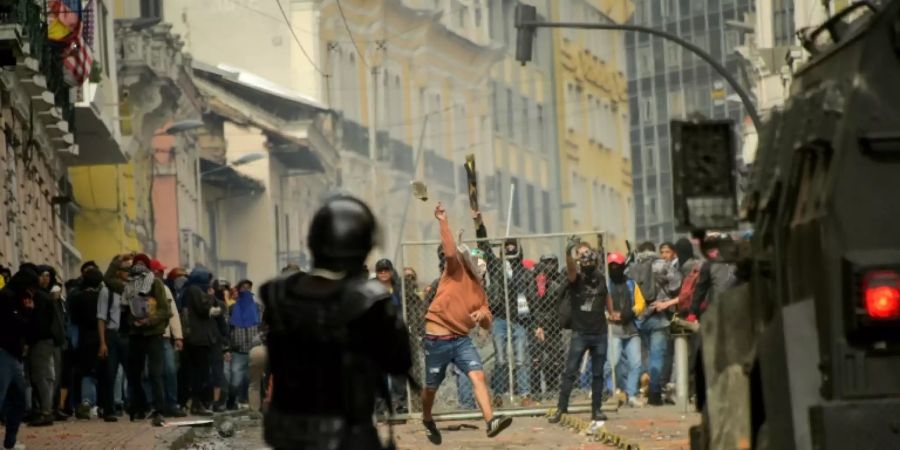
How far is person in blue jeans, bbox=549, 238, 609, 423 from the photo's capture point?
25.0 m

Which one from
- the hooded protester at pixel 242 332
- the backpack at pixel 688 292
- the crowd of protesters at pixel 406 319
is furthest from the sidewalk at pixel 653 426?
the hooded protester at pixel 242 332

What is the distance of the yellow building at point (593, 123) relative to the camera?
10200 centimetres

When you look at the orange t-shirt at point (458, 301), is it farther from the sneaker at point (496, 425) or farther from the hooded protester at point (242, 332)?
the hooded protester at point (242, 332)

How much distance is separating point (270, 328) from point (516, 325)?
1828cm

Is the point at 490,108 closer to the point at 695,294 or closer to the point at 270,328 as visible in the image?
the point at 695,294

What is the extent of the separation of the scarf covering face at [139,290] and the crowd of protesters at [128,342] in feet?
0.03

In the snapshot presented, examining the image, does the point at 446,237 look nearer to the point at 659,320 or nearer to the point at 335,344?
the point at 659,320

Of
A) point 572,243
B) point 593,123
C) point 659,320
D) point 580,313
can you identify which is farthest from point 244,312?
point 593,123

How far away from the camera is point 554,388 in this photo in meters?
27.3

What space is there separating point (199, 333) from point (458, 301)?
915cm

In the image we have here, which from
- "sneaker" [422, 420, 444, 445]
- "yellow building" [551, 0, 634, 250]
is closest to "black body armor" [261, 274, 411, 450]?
"sneaker" [422, 420, 444, 445]

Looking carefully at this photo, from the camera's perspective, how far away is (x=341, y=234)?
29.1 ft

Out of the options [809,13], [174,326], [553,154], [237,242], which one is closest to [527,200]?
[553,154]

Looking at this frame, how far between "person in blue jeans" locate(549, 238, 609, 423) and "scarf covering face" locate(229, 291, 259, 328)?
674 cm
